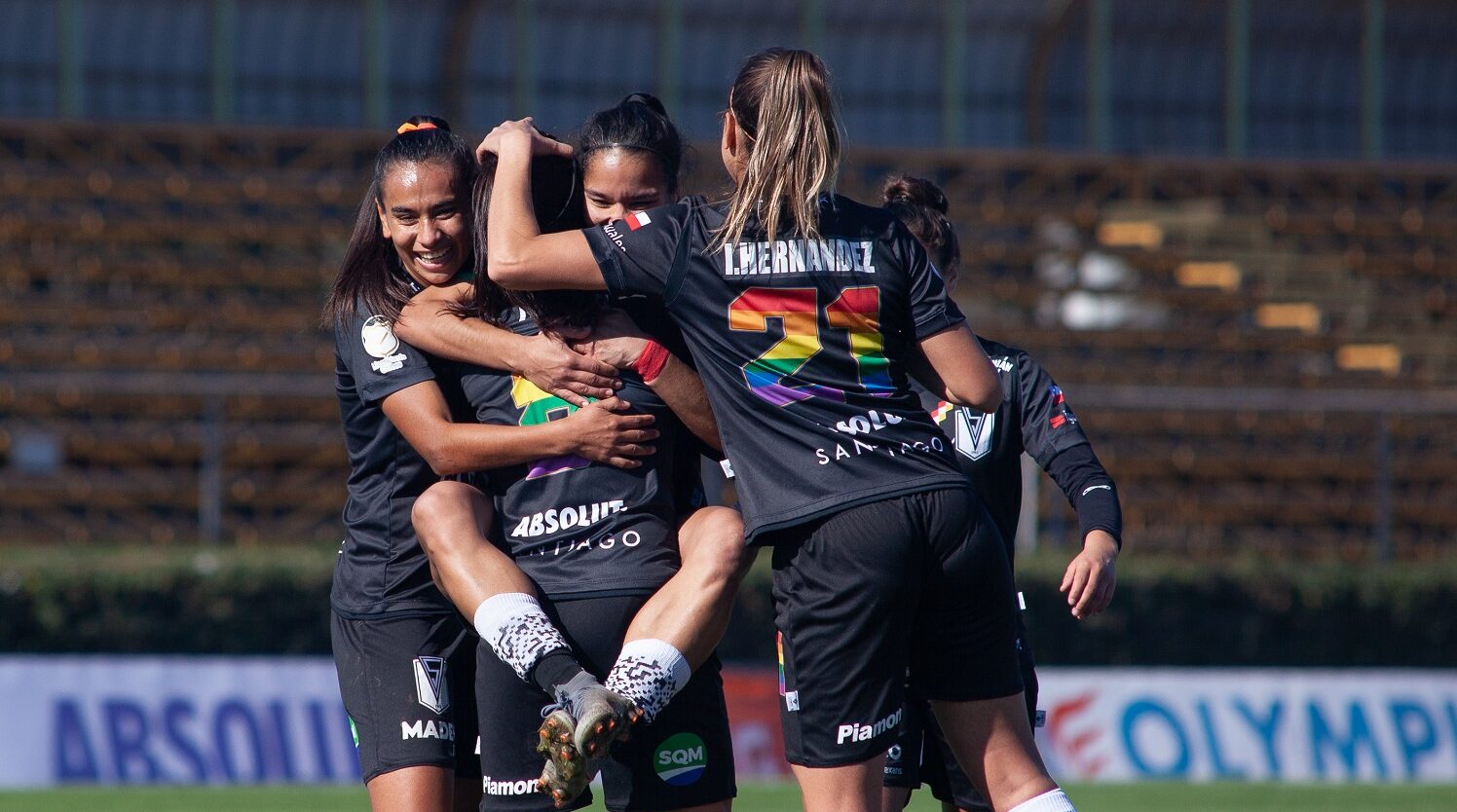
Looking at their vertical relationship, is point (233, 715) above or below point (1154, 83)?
below

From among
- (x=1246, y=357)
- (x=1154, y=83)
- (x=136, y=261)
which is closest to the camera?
(x=136, y=261)

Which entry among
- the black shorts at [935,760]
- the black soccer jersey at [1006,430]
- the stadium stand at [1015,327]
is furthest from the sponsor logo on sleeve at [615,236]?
the stadium stand at [1015,327]

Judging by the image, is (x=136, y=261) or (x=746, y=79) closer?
(x=746, y=79)

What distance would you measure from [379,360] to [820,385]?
106cm

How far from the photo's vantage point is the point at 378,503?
4168 mm

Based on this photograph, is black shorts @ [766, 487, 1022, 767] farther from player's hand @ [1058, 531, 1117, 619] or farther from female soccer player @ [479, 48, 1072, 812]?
player's hand @ [1058, 531, 1117, 619]

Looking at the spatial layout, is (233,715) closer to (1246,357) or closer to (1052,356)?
(1052,356)

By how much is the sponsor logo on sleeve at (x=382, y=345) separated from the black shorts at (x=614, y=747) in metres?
0.67

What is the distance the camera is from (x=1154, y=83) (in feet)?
66.3

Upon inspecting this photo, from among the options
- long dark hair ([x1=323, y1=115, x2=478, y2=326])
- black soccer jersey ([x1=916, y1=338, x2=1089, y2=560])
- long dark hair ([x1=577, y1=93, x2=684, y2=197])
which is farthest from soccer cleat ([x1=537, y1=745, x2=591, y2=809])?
black soccer jersey ([x1=916, y1=338, x2=1089, y2=560])

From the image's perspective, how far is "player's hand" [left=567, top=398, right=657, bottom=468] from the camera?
3707 millimetres

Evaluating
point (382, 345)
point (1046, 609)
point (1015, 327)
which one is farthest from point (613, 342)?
point (1015, 327)

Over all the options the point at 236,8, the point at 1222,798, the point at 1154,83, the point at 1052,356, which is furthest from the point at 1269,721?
the point at 236,8

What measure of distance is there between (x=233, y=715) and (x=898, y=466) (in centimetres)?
769
